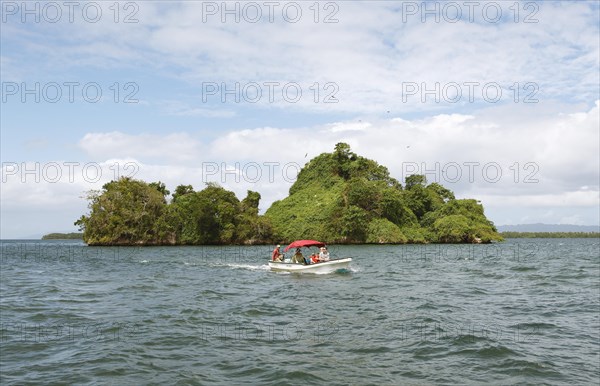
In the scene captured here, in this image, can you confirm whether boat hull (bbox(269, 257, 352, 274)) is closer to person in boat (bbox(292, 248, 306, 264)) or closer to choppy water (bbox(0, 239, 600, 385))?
person in boat (bbox(292, 248, 306, 264))

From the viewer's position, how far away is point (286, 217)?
103438 mm

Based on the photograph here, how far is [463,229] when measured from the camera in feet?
305

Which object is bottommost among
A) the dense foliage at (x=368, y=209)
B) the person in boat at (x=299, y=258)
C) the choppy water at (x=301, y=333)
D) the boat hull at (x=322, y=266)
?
the choppy water at (x=301, y=333)

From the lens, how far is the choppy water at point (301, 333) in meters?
11.9

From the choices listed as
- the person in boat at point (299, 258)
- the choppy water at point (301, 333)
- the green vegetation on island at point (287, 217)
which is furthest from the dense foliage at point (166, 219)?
the choppy water at point (301, 333)

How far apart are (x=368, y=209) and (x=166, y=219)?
39272 mm

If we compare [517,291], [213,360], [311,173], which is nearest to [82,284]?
[213,360]

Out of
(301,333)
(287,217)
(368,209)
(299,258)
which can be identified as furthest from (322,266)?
(287,217)

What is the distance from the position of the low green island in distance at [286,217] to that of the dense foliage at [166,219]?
0.17 meters

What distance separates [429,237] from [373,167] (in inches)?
782

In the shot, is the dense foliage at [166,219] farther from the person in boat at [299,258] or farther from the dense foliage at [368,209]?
the person in boat at [299,258]

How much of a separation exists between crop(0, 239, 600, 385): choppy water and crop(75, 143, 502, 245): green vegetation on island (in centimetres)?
6023

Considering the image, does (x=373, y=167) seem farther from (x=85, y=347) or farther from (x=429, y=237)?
(x=85, y=347)

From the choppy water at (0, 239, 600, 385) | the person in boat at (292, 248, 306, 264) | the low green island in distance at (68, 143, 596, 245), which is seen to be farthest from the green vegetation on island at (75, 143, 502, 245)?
the choppy water at (0, 239, 600, 385)
